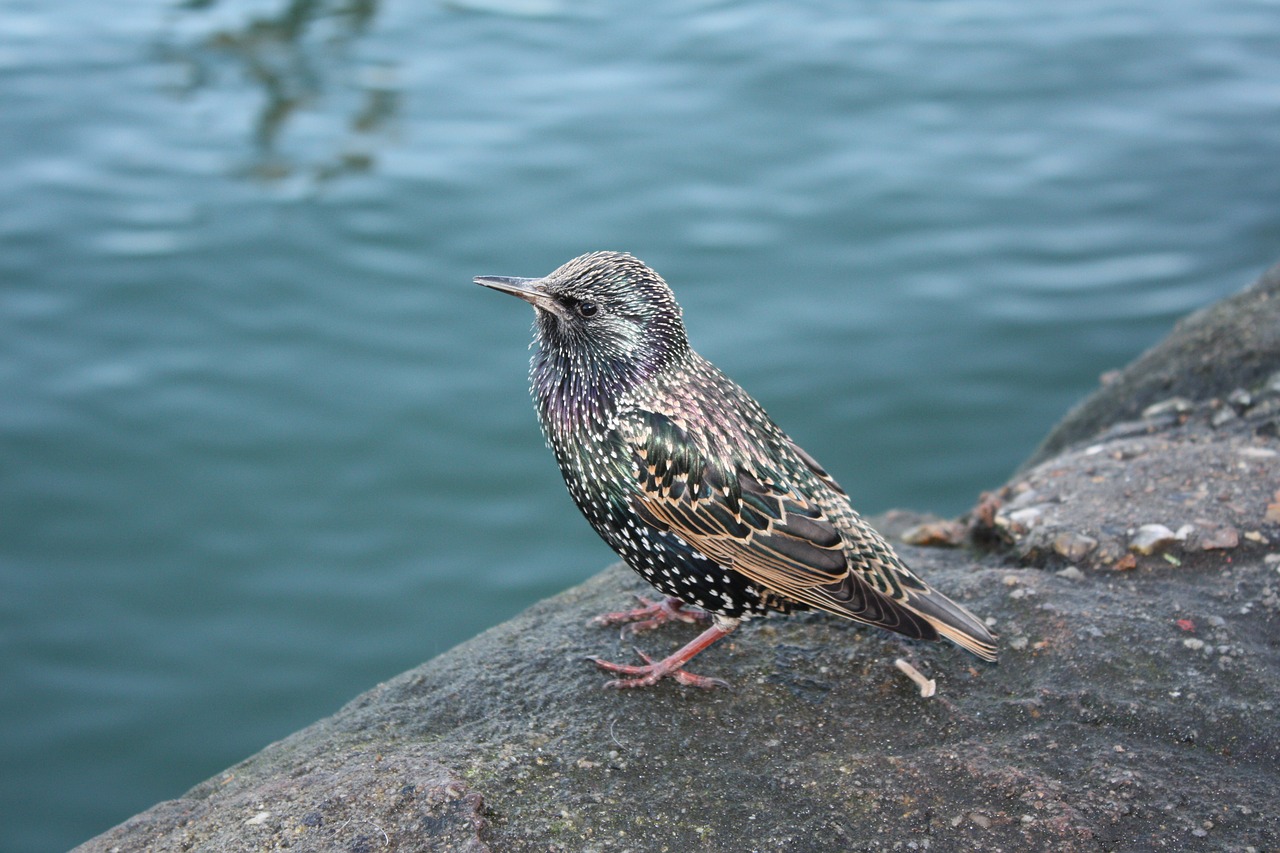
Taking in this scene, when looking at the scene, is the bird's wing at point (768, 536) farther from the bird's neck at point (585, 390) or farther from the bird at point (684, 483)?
the bird's neck at point (585, 390)

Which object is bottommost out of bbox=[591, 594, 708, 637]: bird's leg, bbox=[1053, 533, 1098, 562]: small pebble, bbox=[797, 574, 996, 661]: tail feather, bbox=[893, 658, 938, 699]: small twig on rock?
bbox=[893, 658, 938, 699]: small twig on rock

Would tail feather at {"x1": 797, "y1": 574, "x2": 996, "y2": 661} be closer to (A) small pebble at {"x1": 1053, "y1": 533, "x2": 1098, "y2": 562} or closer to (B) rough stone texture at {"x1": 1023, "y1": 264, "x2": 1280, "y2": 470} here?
(A) small pebble at {"x1": 1053, "y1": 533, "x2": 1098, "y2": 562}

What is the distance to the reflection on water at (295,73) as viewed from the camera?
9625 mm

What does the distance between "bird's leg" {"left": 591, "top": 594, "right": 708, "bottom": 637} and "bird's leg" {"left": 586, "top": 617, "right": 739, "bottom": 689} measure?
30 cm

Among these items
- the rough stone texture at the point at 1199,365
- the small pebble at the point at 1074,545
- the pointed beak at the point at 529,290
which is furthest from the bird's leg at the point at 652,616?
the rough stone texture at the point at 1199,365

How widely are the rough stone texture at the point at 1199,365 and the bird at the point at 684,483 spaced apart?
2236mm

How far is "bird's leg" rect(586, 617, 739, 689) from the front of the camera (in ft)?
12.6

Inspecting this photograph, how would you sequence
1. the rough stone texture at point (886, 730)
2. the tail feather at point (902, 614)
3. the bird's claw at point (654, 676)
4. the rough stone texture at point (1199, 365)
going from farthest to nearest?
the rough stone texture at point (1199, 365) → the bird's claw at point (654, 676) → the tail feather at point (902, 614) → the rough stone texture at point (886, 730)

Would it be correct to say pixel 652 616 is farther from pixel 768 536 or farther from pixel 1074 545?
pixel 1074 545

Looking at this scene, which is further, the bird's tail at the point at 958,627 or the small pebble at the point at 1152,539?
the small pebble at the point at 1152,539

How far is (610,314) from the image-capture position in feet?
12.8

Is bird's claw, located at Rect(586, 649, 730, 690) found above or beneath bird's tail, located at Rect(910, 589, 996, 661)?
beneath

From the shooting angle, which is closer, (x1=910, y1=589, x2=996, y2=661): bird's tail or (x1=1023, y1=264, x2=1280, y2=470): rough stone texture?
(x1=910, y1=589, x2=996, y2=661): bird's tail

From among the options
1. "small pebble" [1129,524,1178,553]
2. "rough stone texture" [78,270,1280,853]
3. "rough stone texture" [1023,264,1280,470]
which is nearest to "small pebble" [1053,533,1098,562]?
"rough stone texture" [78,270,1280,853]
